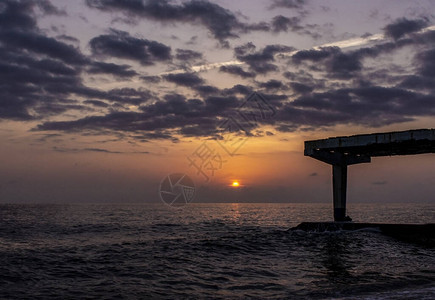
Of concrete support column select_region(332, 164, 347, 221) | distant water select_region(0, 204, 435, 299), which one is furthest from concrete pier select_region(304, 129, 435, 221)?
distant water select_region(0, 204, 435, 299)

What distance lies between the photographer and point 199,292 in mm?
13602

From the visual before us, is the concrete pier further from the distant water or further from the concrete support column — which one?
the distant water

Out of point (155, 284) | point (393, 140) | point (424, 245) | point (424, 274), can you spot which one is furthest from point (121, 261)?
point (393, 140)

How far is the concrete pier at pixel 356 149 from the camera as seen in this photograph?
31062mm

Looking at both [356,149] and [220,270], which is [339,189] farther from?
[220,270]

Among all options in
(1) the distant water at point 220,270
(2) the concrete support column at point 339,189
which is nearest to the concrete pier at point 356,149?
(2) the concrete support column at point 339,189

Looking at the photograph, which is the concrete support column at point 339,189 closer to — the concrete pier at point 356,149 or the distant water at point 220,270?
the concrete pier at point 356,149

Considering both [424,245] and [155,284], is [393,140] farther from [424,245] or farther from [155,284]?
[155,284]

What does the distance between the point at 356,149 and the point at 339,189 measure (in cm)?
441

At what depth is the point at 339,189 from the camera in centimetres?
3725

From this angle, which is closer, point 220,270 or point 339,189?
point 220,270

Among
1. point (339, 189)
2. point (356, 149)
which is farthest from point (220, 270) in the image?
point (339, 189)

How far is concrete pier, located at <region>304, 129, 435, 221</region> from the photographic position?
102 feet

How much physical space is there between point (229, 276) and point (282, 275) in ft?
7.41
